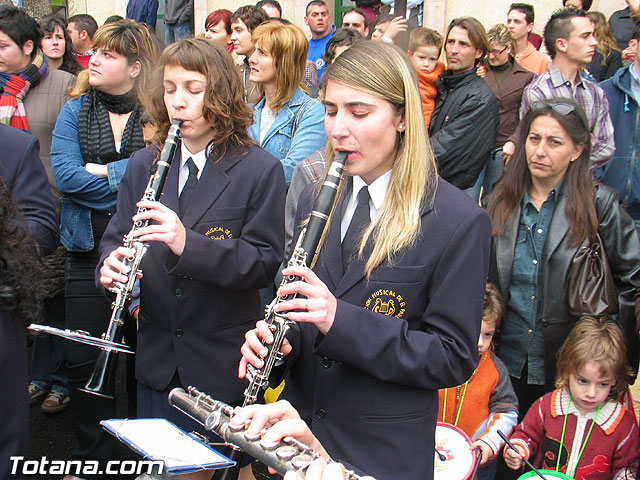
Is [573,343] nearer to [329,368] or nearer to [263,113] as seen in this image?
[329,368]

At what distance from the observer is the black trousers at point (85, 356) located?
3555 millimetres

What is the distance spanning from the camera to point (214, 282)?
8.55 feet

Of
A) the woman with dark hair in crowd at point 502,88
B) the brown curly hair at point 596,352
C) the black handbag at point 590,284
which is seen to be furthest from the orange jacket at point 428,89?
the brown curly hair at point 596,352

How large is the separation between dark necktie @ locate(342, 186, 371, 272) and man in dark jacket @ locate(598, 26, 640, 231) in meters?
3.36

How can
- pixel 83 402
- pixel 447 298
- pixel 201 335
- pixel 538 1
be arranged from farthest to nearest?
1. pixel 538 1
2. pixel 83 402
3. pixel 201 335
4. pixel 447 298

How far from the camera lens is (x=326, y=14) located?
8.16 metres

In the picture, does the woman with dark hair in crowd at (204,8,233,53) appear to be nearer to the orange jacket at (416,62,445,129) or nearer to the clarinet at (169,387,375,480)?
the orange jacket at (416,62,445,129)

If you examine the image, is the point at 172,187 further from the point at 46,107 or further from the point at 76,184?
the point at 46,107

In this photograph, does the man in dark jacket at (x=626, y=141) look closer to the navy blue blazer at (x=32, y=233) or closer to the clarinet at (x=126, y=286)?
the clarinet at (x=126, y=286)

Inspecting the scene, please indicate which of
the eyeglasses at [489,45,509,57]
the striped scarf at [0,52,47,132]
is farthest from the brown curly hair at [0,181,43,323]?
the eyeglasses at [489,45,509,57]

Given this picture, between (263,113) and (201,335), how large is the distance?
2.30 metres

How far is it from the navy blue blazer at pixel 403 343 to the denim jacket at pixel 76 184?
7.12ft

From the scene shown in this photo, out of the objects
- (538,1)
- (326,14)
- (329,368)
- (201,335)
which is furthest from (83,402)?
(538,1)

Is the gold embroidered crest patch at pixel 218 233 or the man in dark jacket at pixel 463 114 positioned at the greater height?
the man in dark jacket at pixel 463 114
